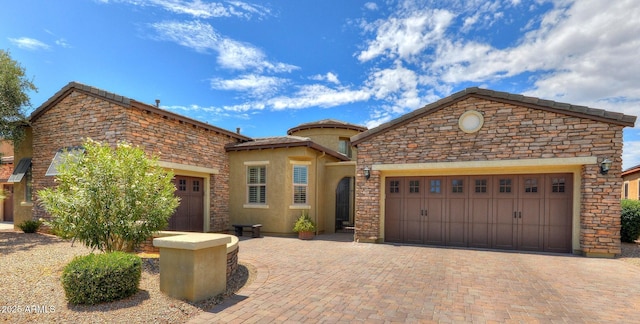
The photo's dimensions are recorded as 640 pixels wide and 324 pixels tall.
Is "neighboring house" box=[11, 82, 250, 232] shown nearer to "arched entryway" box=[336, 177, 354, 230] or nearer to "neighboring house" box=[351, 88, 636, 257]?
"arched entryway" box=[336, 177, 354, 230]

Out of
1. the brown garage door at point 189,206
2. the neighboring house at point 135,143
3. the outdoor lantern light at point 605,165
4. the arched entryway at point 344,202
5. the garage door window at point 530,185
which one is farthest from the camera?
the arched entryway at point 344,202

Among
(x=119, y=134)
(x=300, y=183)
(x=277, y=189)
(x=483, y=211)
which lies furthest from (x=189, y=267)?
(x=483, y=211)

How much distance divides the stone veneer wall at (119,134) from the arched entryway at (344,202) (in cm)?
592

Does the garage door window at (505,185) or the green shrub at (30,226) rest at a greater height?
the garage door window at (505,185)

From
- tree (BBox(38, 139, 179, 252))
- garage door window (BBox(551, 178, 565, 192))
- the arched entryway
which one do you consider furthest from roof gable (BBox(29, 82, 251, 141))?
garage door window (BBox(551, 178, 565, 192))

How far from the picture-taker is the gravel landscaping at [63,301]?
416 cm

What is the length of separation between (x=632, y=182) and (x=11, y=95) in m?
32.4

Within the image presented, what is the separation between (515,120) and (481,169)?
1864 millimetres

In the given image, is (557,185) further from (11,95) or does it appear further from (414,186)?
(11,95)

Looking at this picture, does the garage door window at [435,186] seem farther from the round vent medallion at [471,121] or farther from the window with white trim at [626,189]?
the window with white trim at [626,189]

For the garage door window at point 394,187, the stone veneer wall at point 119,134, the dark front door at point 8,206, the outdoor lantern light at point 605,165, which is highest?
the stone veneer wall at point 119,134

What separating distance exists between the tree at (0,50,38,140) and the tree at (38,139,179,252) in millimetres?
7890

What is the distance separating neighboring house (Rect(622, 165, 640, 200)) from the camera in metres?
17.6

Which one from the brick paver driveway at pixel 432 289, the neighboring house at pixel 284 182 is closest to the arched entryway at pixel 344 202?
the neighboring house at pixel 284 182
